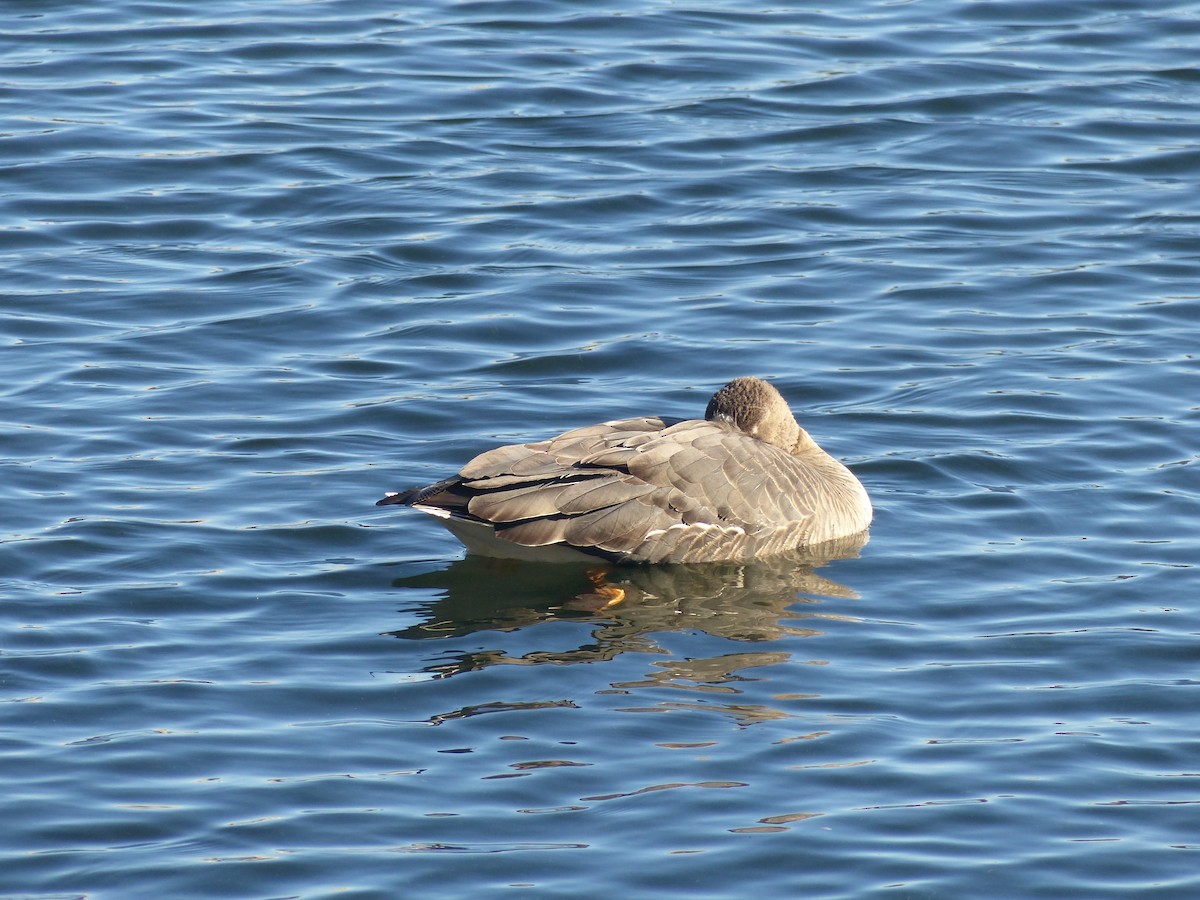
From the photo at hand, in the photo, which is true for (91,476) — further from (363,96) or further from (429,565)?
(363,96)

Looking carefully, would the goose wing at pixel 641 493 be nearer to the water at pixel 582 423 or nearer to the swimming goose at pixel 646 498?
the swimming goose at pixel 646 498

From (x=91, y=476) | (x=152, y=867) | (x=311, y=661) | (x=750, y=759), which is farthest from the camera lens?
(x=91, y=476)

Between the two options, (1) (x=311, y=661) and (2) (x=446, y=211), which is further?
(2) (x=446, y=211)

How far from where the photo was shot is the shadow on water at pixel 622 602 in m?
8.71

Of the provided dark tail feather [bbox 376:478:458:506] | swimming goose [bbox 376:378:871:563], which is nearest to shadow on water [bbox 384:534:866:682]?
swimming goose [bbox 376:378:871:563]

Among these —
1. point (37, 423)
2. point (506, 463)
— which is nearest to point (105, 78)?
point (37, 423)

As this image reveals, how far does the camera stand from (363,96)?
17.2m

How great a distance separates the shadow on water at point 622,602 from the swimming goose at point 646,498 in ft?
0.35

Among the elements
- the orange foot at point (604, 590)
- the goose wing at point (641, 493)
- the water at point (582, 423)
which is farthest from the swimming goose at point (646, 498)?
the water at point (582, 423)

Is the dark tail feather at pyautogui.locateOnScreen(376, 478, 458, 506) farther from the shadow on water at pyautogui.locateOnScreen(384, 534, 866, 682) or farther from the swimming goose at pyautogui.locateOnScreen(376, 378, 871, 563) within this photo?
the shadow on water at pyautogui.locateOnScreen(384, 534, 866, 682)

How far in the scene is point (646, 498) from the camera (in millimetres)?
9711

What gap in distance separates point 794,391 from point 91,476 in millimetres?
4313

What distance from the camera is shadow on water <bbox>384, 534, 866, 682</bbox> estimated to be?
871 centimetres

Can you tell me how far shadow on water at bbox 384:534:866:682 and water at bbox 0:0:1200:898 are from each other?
40mm
